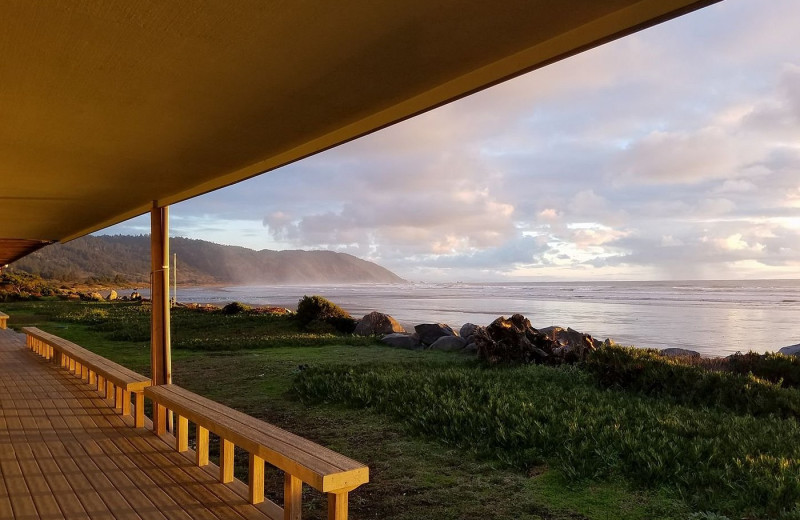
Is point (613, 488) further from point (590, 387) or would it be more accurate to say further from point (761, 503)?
point (590, 387)

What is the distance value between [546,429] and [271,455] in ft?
10.2

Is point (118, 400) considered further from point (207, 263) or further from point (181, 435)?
point (207, 263)

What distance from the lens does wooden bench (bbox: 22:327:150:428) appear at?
524cm

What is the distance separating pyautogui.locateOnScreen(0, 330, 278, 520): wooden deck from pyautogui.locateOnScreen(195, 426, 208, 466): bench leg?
7 cm

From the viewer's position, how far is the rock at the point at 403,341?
42.8 feet

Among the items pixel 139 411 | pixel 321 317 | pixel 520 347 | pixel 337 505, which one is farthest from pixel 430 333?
pixel 337 505

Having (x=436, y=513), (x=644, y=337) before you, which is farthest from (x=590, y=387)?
(x=644, y=337)

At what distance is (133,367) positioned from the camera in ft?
32.8

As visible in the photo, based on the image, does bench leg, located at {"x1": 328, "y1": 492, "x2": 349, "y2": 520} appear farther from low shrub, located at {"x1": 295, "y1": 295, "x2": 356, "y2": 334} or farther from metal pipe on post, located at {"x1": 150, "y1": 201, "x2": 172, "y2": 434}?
low shrub, located at {"x1": 295, "y1": 295, "x2": 356, "y2": 334}

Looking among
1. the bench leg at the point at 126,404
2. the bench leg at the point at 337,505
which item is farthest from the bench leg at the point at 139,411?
the bench leg at the point at 337,505

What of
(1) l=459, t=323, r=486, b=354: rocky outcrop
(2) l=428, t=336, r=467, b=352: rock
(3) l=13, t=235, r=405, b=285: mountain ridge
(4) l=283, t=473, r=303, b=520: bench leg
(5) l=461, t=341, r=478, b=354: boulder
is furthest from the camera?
(3) l=13, t=235, r=405, b=285: mountain ridge

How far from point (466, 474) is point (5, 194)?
192 inches

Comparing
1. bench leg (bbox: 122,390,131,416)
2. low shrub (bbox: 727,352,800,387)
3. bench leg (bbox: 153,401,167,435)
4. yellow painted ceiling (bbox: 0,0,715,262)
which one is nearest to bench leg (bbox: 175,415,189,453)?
bench leg (bbox: 153,401,167,435)

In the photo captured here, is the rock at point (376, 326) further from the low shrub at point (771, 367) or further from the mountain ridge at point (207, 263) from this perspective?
the mountain ridge at point (207, 263)
